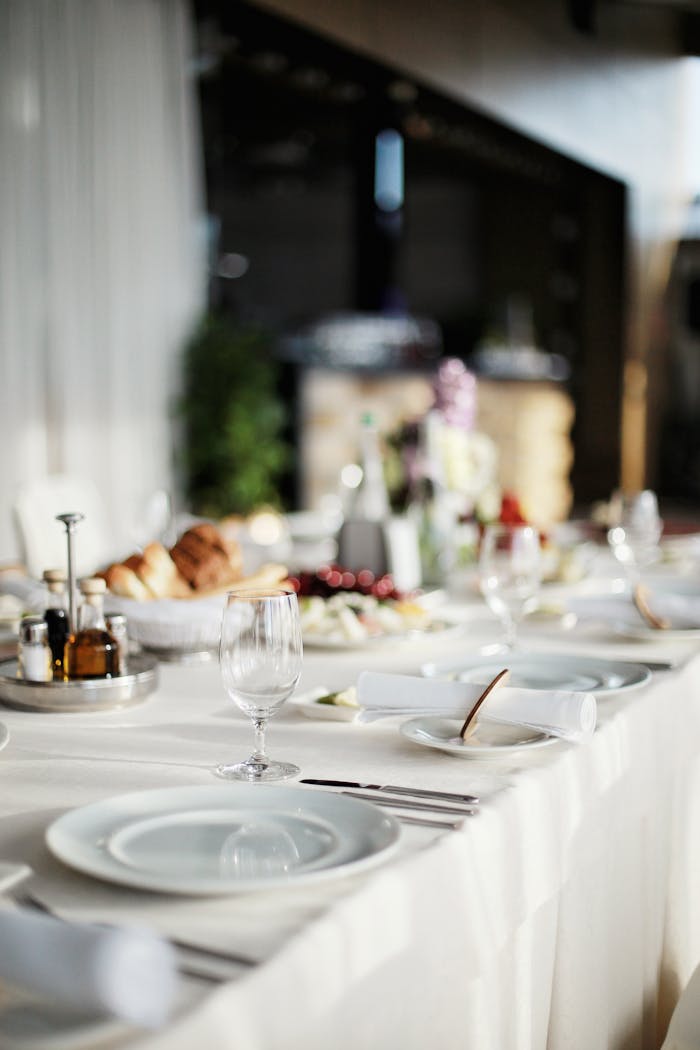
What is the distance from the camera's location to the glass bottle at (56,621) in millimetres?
1411

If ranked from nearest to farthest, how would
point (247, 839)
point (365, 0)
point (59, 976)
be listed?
point (59, 976) < point (247, 839) < point (365, 0)

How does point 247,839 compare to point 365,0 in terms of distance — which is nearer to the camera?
point 247,839

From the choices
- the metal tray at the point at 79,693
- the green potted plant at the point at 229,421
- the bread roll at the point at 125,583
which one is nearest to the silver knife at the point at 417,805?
the metal tray at the point at 79,693

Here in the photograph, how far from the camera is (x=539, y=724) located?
1.19 metres

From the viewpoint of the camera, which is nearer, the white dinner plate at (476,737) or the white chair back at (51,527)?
the white dinner plate at (476,737)

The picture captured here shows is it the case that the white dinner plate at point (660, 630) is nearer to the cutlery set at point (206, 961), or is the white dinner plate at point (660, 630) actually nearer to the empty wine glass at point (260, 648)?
the empty wine glass at point (260, 648)

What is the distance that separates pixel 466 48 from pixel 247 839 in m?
5.51

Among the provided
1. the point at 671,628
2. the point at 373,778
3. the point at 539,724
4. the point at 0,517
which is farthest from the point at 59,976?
the point at 0,517

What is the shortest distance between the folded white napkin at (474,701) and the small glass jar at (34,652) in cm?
39

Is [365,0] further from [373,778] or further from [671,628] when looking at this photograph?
[373,778]

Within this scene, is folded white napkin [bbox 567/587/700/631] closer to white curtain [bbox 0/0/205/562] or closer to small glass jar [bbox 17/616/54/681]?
small glass jar [bbox 17/616/54/681]

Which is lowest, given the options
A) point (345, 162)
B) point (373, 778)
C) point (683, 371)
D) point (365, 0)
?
point (373, 778)

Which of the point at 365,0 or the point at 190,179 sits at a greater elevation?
the point at 365,0

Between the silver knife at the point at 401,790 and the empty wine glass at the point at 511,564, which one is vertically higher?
the empty wine glass at the point at 511,564
